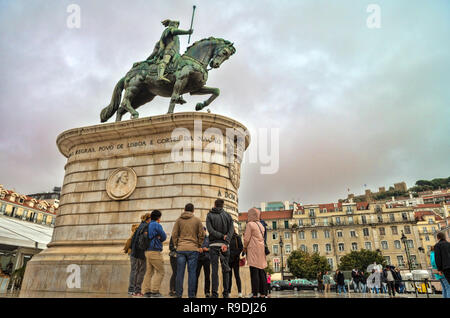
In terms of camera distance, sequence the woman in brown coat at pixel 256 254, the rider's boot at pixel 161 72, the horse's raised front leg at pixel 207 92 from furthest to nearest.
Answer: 1. the horse's raised front leg at pixel 207 92
2. the rider's boot at pixel 161 72
3. the woman in brown coat at pixel 256 254

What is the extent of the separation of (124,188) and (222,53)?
6.52 m

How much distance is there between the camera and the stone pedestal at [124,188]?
9.70 meters

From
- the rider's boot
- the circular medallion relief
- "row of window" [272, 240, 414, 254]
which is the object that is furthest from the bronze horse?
"row of window" [272, 240, 414, 254]

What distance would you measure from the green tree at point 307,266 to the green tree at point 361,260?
3.22m

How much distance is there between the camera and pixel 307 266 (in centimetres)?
5288

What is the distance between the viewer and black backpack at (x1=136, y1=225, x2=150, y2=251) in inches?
262

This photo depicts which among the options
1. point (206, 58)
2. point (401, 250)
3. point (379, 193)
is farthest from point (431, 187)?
point (206, 58)

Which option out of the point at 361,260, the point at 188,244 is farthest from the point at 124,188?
the point at 361,260

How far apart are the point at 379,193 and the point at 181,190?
142767 mm

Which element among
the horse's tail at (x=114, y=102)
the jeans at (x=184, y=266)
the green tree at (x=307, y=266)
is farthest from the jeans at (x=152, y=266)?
the green tree at (x=307, y=266)

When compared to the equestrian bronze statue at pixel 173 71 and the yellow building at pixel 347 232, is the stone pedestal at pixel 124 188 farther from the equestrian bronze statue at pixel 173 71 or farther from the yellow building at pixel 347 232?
the yellow building at pixel 347 232

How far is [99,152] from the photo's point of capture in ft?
39.3

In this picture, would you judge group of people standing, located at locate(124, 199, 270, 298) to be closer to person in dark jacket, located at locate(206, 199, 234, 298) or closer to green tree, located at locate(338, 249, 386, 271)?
person in dark jacket, located at locate(206, 199, 234, 298)

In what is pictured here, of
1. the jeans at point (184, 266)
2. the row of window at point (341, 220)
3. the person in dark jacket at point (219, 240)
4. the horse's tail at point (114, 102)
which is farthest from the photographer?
the row of window at point (341, 220)
